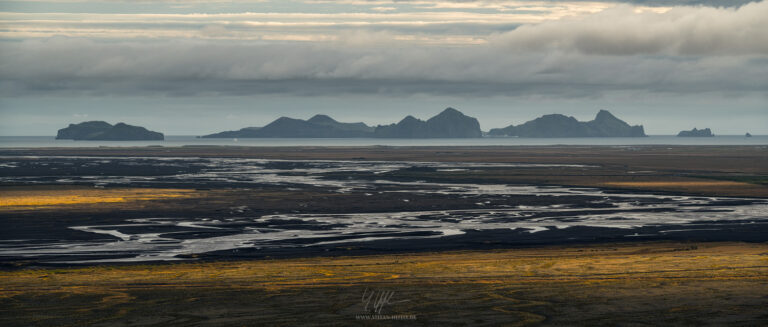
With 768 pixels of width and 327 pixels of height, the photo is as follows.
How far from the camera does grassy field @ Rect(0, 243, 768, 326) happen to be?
96.1ft

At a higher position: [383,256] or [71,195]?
[383,256]

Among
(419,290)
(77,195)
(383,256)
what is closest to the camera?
(419,290)

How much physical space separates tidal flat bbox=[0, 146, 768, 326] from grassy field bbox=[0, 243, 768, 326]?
11 centimetres

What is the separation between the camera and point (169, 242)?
51688 millimetres

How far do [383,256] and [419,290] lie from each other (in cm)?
1072

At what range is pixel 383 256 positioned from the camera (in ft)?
148

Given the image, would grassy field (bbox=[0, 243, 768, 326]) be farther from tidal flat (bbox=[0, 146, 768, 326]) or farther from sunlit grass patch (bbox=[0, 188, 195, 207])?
sunlit grass patch (bbox=[0, 188, 195, 207])

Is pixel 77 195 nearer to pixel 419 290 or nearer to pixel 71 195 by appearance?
pixel 71 195

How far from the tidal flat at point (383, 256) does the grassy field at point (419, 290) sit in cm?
11

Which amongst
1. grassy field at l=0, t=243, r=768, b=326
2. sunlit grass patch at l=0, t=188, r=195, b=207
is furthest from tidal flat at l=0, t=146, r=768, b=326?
sunlit grass patch at l=0, t=188, r=195, b=207

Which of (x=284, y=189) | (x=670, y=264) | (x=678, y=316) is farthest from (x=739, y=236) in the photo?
(x=284, y=189)

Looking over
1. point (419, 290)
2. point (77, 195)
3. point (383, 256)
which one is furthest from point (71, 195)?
point (419, 290)

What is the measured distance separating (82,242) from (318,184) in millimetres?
54046

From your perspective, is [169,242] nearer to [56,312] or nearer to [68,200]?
[56,312]
